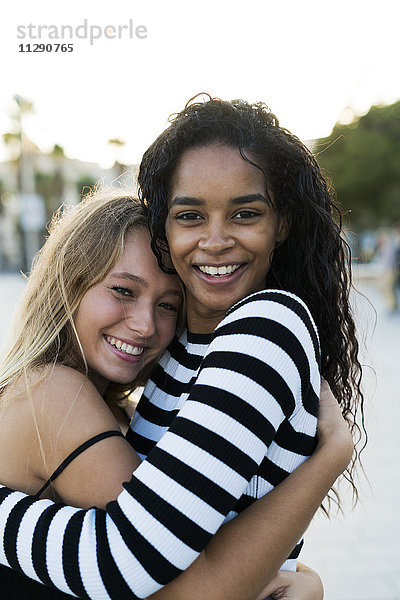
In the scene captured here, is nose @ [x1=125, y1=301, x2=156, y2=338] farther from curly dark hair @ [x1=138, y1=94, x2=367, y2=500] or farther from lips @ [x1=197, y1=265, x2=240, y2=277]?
lips @ [x1=197, y1=265, x2=240, y2=277]

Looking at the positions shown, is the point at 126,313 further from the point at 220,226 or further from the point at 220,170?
the point at 220,170

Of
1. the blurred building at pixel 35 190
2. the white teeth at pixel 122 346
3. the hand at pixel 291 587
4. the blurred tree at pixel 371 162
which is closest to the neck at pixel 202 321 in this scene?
the white teeth at pixel 122 346

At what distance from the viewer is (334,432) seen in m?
1.72

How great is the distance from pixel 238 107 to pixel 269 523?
1.29 metres

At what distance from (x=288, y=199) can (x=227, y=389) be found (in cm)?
78

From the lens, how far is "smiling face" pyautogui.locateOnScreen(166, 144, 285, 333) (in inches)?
73.5

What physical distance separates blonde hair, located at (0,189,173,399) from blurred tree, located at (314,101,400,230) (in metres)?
29.8

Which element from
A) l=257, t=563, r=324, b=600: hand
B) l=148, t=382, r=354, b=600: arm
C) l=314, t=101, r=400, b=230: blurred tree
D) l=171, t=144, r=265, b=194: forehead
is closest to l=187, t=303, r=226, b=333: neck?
l=171, t=144, r=265, b=194: forehead

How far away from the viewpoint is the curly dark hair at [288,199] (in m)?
1.92

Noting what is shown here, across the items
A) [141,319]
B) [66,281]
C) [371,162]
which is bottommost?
[141,319]

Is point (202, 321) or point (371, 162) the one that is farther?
point (371, 162)

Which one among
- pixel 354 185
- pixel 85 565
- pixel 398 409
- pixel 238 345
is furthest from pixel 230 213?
pixel 354 185

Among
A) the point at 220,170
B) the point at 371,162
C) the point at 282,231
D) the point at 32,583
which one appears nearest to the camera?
the point at 32,583

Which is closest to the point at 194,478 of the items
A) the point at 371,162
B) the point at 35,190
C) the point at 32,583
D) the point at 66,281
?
the point at 32,583
